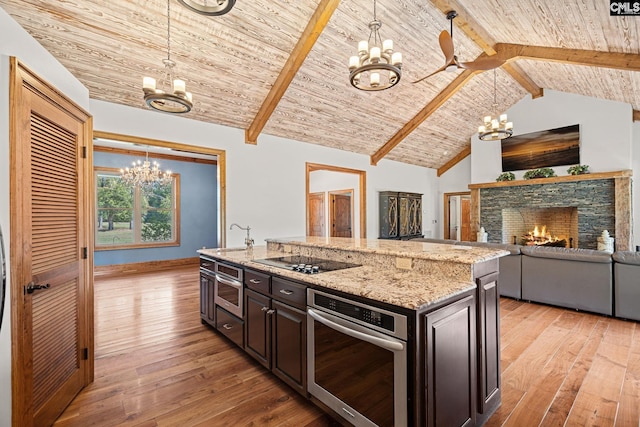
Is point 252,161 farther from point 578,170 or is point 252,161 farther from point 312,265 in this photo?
point 578,170

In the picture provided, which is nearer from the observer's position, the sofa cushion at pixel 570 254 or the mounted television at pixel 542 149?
the sofa cushion at pixel 570 254

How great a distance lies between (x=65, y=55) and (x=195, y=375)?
3.71 m

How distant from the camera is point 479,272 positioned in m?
1.81

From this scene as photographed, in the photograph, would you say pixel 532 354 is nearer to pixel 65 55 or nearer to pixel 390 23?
pixel 390 23

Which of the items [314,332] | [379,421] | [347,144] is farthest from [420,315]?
[347,144]

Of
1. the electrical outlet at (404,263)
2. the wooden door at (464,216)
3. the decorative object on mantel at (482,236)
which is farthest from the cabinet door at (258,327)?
the wooden door at (464,216)

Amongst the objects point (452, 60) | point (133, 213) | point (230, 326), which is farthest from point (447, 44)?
point (133, 213)

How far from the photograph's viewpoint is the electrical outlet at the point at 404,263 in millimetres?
2076

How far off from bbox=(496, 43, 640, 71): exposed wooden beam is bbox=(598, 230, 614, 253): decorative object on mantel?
3464mm

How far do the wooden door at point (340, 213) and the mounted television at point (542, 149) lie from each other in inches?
165

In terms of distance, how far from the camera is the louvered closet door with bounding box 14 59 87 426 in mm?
1670

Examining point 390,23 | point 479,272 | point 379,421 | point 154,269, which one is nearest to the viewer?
point 379,421

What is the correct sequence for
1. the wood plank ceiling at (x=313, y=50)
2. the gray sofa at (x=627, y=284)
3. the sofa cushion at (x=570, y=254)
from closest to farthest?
the wood plank ceiling at (x=313, y=50)
the gray sofa at (x=627, y=284)
the sofa cushion at (x=570, y=254)

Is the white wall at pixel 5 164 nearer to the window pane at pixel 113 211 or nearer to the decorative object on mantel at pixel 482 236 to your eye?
the window pane at pixel 113 211
